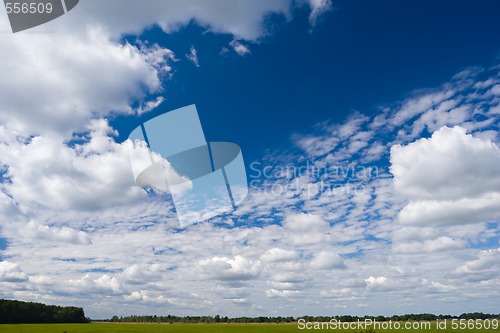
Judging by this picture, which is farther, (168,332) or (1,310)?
(1,310)

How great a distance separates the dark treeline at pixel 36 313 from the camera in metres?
126

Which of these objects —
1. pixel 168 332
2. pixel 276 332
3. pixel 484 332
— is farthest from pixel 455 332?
pixel 168 332

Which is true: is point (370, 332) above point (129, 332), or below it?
above

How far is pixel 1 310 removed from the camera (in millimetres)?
123938

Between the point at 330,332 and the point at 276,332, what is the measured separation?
655 inches

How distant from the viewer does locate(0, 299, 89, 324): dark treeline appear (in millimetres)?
125875

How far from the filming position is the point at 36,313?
13512 cm

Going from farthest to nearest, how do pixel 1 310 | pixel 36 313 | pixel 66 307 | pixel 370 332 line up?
1. pixel 66 307
2. pixel 36 313
3. pixel 1 310
4. pixel 370 332

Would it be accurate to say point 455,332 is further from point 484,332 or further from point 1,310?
point 1,310

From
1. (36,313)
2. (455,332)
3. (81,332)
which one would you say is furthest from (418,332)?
(36,313)

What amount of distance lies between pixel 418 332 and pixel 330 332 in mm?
26480

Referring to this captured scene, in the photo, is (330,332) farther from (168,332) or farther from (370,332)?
(370,332)

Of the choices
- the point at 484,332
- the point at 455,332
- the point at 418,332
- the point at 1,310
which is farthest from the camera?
the point at 1,310

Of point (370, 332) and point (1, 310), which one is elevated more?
point (370, 332)
